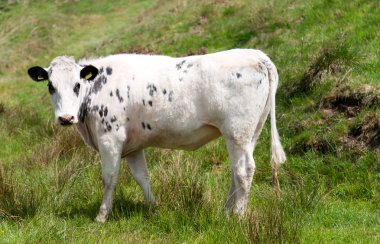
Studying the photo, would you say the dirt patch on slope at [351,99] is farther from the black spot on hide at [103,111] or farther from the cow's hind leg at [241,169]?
the black spot on hide at [103,111]

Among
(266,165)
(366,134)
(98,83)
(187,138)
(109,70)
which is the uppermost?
(109,70)

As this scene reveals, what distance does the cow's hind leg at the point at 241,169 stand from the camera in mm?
6332

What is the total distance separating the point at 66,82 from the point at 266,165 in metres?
3.23

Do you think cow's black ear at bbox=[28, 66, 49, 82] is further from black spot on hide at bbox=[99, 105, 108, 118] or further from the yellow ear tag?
black spot on hide at bbox=[99, 105, 108, 118]

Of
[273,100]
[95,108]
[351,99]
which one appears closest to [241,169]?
[273,100]

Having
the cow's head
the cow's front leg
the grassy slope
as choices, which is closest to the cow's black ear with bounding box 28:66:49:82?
the cow's head

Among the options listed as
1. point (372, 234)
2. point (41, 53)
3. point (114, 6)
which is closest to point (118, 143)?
point (372, 234)

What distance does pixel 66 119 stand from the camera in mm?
6309

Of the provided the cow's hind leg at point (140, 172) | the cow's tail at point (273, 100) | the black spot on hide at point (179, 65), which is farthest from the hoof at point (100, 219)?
the cow's tail at point (273, 100)

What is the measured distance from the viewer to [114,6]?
32719mm

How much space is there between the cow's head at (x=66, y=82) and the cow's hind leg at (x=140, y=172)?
3.44 ft

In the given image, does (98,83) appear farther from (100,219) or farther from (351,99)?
(351,99)

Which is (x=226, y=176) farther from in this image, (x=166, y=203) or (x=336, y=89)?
(x=336, y=89)

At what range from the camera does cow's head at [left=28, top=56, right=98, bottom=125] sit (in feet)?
21.3
